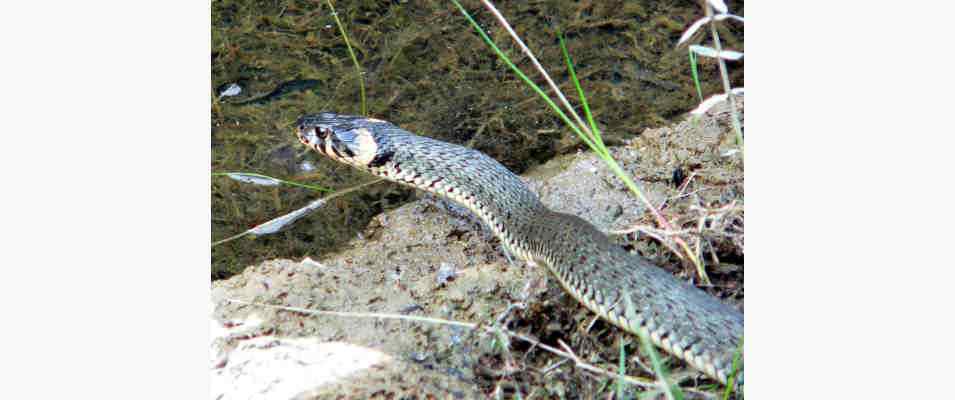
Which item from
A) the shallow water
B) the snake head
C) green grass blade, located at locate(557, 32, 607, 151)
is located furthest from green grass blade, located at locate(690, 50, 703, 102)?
the snake head

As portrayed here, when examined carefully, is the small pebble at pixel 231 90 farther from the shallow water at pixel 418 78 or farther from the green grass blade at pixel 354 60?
the green grass blade at pixel 354 60

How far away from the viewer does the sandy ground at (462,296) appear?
2.93 meters

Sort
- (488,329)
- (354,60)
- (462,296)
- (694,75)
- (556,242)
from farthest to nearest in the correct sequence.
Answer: (354,60), (694,75), (556,242), (462,296), (488,329)

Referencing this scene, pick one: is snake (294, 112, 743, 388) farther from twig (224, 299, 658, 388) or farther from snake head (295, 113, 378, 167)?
twig (224, 299, 658, 388)

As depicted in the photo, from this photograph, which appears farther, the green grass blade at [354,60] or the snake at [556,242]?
the green grass blade at [354,60]

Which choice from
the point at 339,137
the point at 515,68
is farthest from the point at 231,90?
the point at 515,68

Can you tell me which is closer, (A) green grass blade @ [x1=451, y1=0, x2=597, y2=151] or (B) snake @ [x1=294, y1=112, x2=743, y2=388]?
(B) snake @ [x1=294, y1=112, x2=743, y2=388]

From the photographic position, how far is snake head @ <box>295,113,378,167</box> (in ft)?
12.7

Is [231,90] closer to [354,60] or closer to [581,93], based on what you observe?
[354,60]

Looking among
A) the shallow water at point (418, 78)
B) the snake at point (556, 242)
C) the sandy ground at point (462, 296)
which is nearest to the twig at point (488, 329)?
the sandy ground at point (462, 296)

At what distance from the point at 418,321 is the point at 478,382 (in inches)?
13.2

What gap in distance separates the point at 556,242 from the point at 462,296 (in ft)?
1.26

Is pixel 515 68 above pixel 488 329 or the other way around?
above

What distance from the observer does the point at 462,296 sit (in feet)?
10.6
